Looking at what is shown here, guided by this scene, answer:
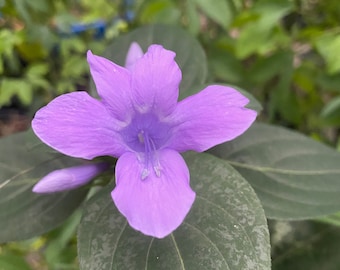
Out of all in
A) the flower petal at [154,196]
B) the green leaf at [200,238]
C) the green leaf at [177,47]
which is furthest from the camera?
the green leaf at [177,47]

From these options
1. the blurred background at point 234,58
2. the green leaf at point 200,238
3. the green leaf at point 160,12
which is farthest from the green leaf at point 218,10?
the green leaf at point 200,238

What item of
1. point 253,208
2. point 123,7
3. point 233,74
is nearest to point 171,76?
point 253,208

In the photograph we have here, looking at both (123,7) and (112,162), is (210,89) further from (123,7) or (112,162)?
(123,7)

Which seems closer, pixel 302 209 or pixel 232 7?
pixel 302 209

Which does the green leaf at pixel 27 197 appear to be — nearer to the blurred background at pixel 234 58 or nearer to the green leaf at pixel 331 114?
the blurred background at pixel 234 58

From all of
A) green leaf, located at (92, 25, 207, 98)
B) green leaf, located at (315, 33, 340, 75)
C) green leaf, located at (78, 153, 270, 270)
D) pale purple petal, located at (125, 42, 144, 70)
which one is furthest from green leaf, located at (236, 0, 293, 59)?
green leaf, located at (78, 153, 270, 270)
